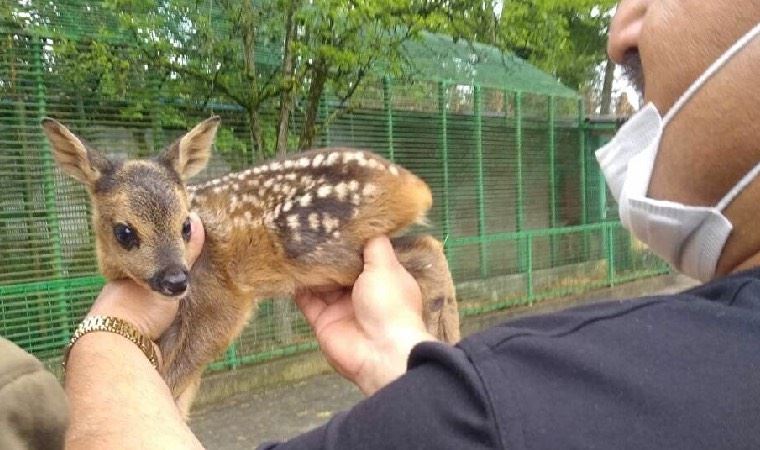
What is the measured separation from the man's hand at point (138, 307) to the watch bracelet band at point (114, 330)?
Result: 10 centimetres

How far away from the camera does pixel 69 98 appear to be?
733 centimetres

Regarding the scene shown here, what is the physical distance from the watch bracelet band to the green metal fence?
437 centimetres

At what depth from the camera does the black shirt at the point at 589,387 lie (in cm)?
116

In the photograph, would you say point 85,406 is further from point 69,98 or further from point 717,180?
point 69,98

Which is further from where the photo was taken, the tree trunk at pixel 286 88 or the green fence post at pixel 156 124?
the tree trunk at pixel 286 88

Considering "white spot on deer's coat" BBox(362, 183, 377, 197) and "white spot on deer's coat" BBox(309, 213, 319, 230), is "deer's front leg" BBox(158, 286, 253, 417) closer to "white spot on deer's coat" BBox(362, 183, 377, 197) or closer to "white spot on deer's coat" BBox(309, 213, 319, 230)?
"white spot on deer's coat" BBox(309, 213, 319, 230)

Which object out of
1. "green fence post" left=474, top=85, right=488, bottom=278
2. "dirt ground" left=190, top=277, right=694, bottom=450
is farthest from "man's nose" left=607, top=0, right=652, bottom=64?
"green fence post" left=474, top=85, right=488, bottom=278

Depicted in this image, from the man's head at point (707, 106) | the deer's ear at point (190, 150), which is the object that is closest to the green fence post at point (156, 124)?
the deer's ear at point (190, 150)

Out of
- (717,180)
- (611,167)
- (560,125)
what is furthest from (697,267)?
(560,125)

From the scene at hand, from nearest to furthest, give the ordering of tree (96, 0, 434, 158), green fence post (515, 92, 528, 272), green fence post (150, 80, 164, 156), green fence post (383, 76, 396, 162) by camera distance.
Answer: green fence post (150, 80, 164, 156) → tree (96, 0, 434, 158) → green fence post (383, 76, 396, 162) → green fence post (515, 92, 528, 272)

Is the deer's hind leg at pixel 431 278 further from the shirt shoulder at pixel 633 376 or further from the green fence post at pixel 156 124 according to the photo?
the green fence post at pixel 156 124

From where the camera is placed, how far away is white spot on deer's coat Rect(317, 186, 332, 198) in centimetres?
375

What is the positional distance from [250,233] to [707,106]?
2709 mm

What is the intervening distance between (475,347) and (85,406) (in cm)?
129
